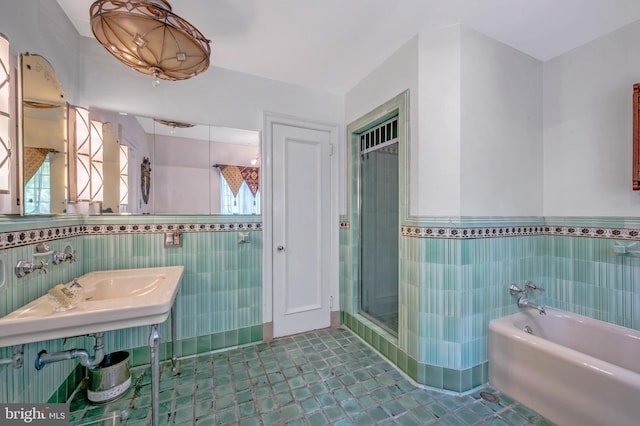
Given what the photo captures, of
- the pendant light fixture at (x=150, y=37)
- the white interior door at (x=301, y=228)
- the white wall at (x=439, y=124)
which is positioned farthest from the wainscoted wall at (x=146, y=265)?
the white wall at (x=439, y=124)

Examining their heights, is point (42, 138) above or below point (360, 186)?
above

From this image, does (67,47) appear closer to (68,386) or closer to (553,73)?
(68,386)

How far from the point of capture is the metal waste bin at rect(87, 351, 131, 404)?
5.20 feet

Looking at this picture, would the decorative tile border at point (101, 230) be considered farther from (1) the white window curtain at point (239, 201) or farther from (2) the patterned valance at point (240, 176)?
(2) the patterned valance at point (240, 176)

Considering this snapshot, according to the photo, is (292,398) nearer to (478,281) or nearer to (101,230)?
(478,281)

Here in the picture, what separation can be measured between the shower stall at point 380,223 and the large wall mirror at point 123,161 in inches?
41.3

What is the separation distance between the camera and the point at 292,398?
65.1 inches

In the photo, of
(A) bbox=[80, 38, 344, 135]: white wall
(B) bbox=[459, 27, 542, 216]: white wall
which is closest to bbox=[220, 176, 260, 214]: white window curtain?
Result: (A) bbox=[80, 38, 344, 135]: white wall

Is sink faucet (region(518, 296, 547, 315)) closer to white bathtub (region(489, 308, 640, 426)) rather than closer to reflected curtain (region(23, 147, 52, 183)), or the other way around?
white bathtub (region(489, 308, 640, 426))

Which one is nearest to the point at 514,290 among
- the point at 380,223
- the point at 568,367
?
the point at 568,367

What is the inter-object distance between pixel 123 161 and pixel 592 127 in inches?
132

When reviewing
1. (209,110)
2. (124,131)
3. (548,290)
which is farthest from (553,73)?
(124,131)

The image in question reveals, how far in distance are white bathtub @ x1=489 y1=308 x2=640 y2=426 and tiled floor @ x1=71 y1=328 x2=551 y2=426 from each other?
12 centimetres

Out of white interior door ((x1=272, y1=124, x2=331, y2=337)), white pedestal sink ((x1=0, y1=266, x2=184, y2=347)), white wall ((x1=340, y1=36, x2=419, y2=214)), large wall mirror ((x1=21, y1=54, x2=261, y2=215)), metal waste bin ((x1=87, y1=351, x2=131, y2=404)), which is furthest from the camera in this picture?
white interior door ((x1=272, y1=124, x2=331, y2=337))
